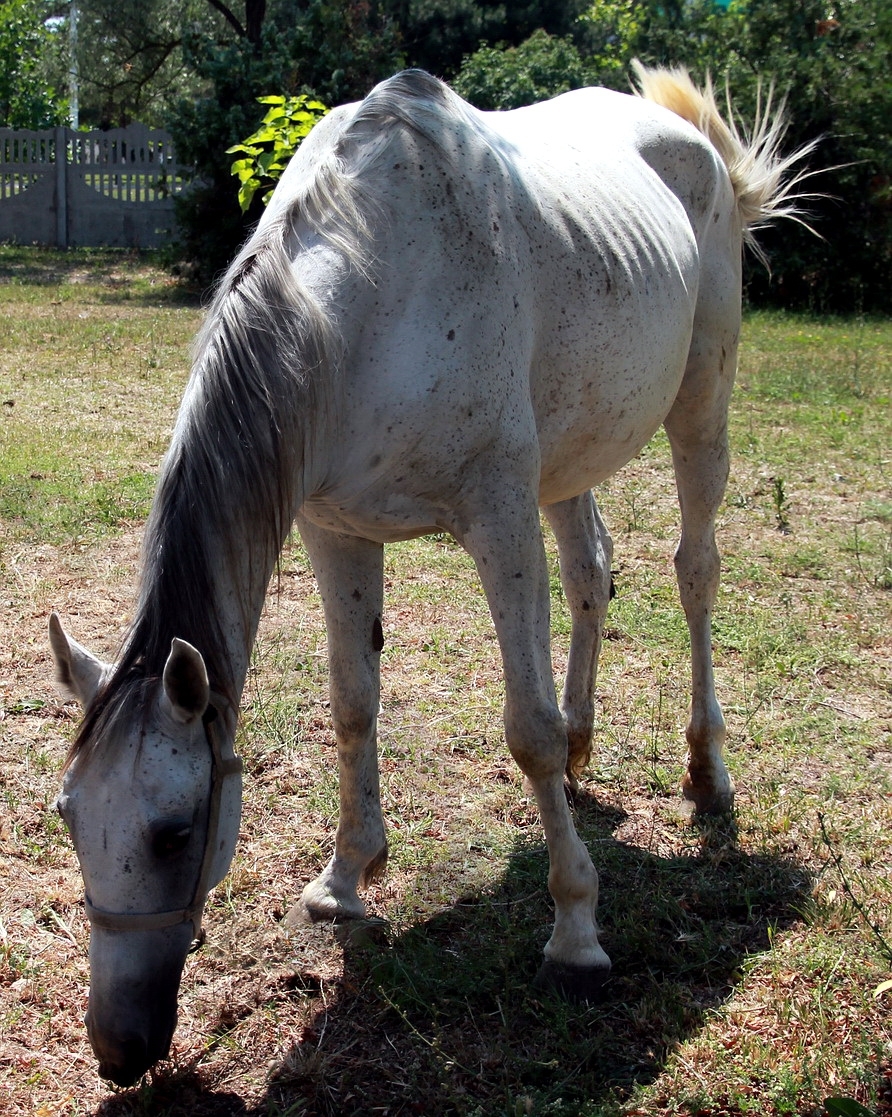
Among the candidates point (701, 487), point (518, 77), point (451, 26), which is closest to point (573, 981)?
point (701, 487)

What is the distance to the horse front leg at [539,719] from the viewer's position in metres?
2.59

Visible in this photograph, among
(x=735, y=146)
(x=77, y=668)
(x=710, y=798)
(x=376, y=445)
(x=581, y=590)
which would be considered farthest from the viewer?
(x=735, y=146)

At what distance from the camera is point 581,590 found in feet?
12.4

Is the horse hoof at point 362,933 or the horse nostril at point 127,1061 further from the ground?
the horse nostril at point 127,1061

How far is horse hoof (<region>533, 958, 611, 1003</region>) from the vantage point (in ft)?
8.75

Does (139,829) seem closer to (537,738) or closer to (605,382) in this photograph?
(537,738)

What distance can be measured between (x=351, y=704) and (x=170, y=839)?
1035mm

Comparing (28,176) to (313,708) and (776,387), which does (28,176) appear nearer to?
(776,387)

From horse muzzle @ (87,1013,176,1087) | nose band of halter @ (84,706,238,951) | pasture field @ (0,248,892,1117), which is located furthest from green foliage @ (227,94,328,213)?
horse muzzle @ (87,1013,176,1087)

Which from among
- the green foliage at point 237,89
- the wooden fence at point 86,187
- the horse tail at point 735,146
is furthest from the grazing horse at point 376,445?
the wooden fence at point 86,187

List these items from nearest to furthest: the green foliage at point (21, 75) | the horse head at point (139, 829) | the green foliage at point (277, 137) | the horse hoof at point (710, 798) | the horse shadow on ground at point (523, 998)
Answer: the horse head at point (139, 829) → the horse shadow on ground at point (523, 998) → the horse hoof at point (710, 798) → the green foliage at point (277, 137) → the green foliage at point (21, 75)

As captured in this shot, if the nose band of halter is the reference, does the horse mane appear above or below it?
above

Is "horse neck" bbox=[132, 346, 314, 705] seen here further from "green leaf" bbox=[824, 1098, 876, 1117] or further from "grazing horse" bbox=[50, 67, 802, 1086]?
"green leaf" bbox=[824, 1098, 876, 1117]

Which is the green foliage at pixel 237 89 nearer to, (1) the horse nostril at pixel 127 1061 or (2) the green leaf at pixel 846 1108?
(1) the horse nostril at pixel 127 1061
